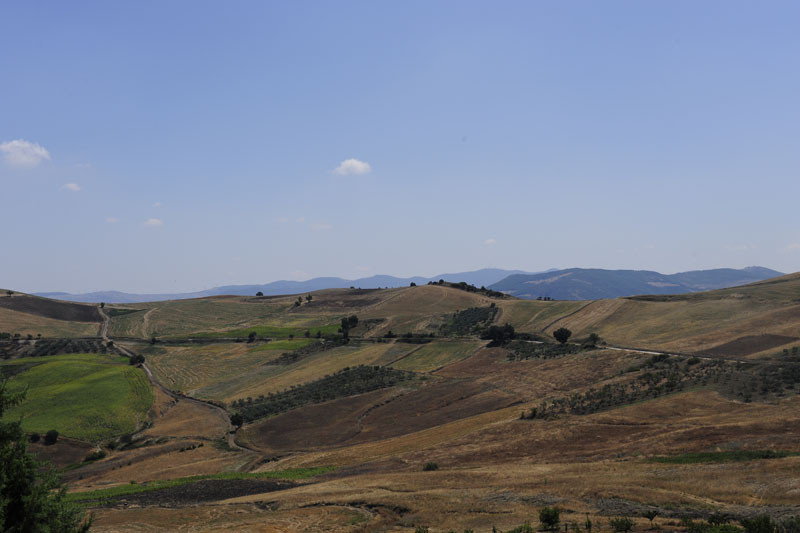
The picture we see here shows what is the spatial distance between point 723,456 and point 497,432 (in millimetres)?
18541

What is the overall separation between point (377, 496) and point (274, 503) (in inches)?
262

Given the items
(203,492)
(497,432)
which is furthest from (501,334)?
(203,492)

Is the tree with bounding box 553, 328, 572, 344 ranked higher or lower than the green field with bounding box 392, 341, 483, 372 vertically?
higher

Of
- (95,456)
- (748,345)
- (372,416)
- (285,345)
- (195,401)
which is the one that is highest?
(748,345)

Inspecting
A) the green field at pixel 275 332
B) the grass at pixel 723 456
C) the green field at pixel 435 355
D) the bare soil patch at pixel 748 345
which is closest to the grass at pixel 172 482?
the grass at pixel 723 456

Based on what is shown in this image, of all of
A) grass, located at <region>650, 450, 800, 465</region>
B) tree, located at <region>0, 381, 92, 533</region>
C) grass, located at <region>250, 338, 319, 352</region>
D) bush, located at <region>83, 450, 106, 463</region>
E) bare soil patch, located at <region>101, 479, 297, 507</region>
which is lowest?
bush, located at <region>83, 450, 106, 463</region>

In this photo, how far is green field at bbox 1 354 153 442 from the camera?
66.7 metres

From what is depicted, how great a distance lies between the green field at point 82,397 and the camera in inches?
2625

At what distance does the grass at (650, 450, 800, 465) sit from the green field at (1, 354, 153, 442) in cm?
6602

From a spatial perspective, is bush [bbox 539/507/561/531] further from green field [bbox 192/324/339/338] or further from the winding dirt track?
green field [bbox 192/324/339/338]

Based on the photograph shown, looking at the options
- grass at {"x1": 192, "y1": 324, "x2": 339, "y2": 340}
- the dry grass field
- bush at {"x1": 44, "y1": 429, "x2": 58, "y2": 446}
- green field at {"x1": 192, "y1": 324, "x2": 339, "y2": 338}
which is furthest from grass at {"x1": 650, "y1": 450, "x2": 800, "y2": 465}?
grass at {"x1": 192, "y1": 324, "x2": 339, "y2": 340}

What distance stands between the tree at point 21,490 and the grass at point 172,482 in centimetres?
2334

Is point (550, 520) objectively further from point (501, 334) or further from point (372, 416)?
point (501, 334)

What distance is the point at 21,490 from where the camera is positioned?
1504cm
